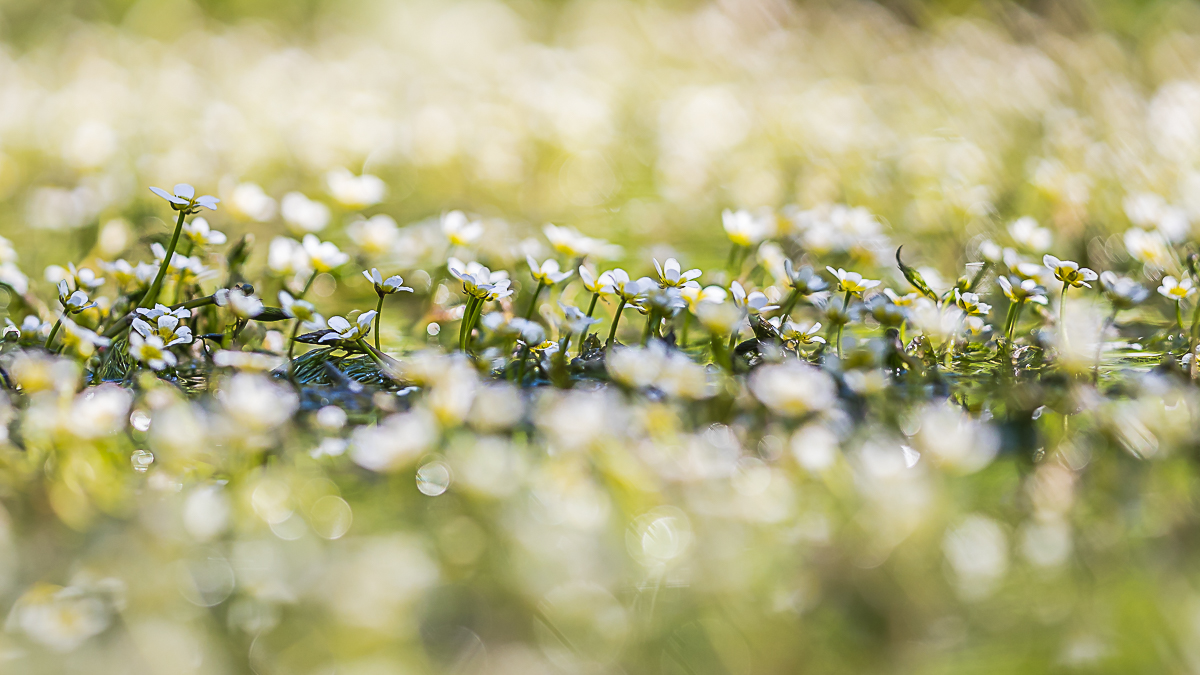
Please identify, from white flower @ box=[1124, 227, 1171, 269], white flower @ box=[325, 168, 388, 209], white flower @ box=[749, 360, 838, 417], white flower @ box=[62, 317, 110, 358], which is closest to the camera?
white flower @ box=[749, 360, 838, 417]

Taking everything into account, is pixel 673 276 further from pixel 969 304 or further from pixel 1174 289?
pixel 1174 289

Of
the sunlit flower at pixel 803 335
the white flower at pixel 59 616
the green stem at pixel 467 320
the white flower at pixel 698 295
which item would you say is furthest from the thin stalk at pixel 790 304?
the white flower at pixel 59 616

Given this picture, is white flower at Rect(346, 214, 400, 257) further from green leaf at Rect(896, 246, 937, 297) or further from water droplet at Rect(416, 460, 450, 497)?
green leaf at Rect(896, 246, 937, 297)

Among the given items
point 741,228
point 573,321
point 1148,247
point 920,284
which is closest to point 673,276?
point 573,321

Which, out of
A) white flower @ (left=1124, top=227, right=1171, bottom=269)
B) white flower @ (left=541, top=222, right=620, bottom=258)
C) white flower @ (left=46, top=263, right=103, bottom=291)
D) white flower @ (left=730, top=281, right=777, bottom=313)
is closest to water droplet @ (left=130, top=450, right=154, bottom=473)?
white flower @ (left=46, top=263, right=103, bottom=291)

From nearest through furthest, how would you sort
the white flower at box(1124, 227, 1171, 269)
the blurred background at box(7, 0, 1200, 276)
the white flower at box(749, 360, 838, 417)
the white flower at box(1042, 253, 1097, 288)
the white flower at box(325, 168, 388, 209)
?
the white flower at box(749, 360, 838, 417) → the white flower at box(1042, 253, 1097, 288) → the white flower at box(1124, 227, 1171, 269) → the white flower at box(325, 168, 388, 209) → the blurred background at box(7, 0, 1200, 276)

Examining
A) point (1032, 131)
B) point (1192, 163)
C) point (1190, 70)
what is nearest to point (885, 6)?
point (1190, 70)

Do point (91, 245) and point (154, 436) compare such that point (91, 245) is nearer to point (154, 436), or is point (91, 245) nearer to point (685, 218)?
point (154, 436)
